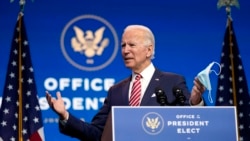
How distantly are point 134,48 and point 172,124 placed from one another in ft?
2.89

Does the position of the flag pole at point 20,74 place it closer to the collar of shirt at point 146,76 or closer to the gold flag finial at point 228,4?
the gold flag finial at point 228,4

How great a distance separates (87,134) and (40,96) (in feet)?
9.12

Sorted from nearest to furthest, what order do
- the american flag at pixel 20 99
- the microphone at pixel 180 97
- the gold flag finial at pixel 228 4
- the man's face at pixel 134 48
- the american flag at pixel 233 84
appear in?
the microphone at pixel 180 97, the man's face at pixel 134 48, the american flag at pixel 20 99, the american flag at pixel 233 84, the gold flag finial at pixel 228 4

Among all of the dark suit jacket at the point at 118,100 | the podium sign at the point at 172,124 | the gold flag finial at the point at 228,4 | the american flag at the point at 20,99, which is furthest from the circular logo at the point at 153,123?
the gold flag finial at the point at 228,4

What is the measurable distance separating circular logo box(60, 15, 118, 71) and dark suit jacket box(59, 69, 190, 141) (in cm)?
250

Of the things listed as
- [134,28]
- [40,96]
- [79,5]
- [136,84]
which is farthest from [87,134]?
[79,5]

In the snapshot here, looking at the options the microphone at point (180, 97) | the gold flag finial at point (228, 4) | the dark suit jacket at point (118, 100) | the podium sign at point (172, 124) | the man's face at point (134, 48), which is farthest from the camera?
the gold flag finial at point (228, 4)

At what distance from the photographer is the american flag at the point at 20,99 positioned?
17.8ft

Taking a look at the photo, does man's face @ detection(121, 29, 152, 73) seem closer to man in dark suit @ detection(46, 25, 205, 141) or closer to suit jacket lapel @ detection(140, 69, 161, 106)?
man in dark suit @ detection(46, 25, 205, 141)

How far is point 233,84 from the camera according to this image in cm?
591

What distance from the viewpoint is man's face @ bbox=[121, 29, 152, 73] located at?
3.26 metres

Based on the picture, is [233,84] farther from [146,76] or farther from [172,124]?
[172,124]

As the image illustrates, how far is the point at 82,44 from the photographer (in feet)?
19.5

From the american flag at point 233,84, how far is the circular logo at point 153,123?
135 inches
